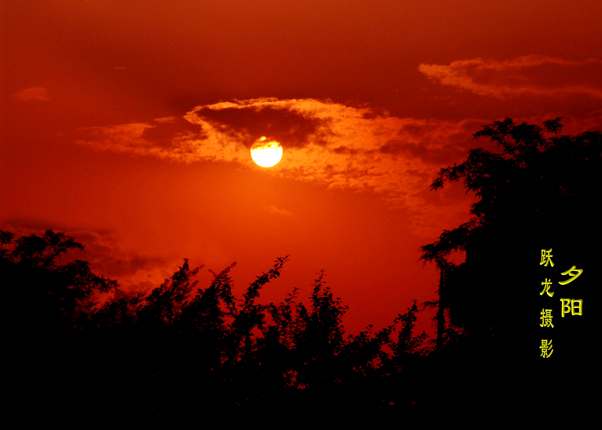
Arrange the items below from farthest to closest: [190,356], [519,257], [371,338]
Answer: [519,257]
[371,338]
[190,356]

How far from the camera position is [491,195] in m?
23.5

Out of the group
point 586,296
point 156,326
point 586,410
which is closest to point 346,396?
point 156,326

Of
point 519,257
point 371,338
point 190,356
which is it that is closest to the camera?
point 190,356

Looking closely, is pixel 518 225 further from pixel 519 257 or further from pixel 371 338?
pixel 371 338

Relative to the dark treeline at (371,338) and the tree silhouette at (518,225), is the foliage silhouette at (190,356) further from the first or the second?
the tree silhouette at (518,225)

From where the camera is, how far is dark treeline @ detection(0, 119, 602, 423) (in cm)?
884

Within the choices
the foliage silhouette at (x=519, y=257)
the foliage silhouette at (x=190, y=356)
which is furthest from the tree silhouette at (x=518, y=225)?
the foliage silhouette at (x=190, y=356)

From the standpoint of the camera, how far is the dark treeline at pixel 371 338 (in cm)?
884

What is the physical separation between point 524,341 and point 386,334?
353 inches

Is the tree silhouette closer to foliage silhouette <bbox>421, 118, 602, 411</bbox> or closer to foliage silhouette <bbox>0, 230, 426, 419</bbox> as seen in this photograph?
foliage silhouette <bbox>421, 118, 602, 411</bbox>

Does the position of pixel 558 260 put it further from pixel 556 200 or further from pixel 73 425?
pixel 73 425

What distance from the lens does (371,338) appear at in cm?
1273

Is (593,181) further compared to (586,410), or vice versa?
(593,181)

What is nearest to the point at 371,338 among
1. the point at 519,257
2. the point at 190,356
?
the point at 190,356
